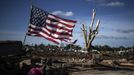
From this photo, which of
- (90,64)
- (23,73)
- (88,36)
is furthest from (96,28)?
(23,73)

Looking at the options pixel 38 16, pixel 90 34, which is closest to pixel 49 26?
pixel 38 16

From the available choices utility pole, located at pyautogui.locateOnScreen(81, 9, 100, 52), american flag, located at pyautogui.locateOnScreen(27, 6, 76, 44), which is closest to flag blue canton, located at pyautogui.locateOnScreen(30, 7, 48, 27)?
american flag, located at pyautogui.locateOnScreen(27, 6, 76, 44)

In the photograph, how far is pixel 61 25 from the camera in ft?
73.3

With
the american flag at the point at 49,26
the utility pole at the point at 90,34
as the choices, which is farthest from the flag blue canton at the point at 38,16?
the utility pole at the point at 90,34

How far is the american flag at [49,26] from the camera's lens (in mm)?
21344

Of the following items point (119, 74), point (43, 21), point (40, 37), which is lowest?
point (119, 74)

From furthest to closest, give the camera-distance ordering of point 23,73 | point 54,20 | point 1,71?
point 54,20
point 23,73
point 1,71

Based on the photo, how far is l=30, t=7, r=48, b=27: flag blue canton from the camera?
2169 cm

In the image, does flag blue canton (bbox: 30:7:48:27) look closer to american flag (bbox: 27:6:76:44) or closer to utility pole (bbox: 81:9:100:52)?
american flag (bbox: 27:6:76:44)

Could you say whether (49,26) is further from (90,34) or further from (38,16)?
(90,34)

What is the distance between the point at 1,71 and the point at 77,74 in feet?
26.1

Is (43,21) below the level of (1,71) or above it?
above

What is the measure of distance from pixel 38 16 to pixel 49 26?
1186 millimetres

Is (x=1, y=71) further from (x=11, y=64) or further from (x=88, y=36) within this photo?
(x=88, y=36)
